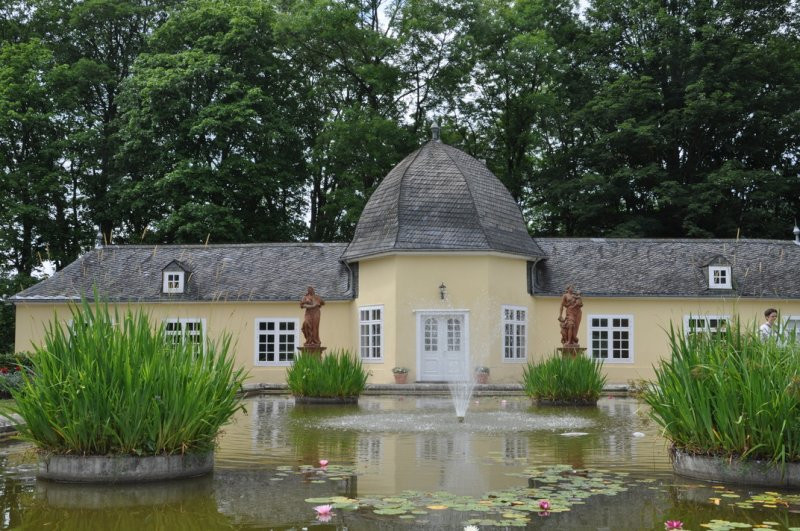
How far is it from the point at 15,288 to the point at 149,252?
7483 millimetres

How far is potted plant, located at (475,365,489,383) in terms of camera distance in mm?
21453

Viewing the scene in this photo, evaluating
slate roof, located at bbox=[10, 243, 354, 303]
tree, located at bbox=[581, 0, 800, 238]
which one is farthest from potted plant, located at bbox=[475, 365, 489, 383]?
tree, located at bbox=[581, 0, 800, 238]

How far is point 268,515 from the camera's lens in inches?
205

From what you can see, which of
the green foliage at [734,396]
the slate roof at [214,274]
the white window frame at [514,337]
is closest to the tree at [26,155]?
the slate roof at [214,274]

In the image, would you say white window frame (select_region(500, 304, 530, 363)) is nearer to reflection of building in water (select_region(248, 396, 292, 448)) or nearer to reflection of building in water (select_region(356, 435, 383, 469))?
reflection of building in water (select_region(248, 396, 292, 448))

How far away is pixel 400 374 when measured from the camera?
21.6 metres

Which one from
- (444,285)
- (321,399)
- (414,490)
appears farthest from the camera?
(444,285)

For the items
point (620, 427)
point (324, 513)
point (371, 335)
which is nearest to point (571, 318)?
point (620, 427)

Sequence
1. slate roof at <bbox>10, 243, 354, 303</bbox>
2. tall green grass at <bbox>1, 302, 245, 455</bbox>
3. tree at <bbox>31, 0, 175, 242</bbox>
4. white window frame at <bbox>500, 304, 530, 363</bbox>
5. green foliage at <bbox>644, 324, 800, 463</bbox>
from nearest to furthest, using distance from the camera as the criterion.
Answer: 1. green foliage at <bbox>644, 324, 800, 463</bbox>
2. tall green grass at <bbox>1, 302, 245, 455</bbox>
3. white window frame at <bbox>500, 304, 530, 363</bbox>
4. slate roof at <bbox>10, 243, 354, 303</bbox>
5. tree at <bbox>31, 0, 175, 242</bbox>

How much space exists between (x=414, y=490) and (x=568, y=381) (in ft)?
27.0

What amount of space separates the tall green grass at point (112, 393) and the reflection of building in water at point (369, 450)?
60.8 inches

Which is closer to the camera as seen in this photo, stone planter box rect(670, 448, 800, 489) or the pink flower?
the pink flower

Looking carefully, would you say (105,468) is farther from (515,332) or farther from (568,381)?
(515,332)

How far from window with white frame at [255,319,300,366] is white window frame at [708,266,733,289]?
1144cm
